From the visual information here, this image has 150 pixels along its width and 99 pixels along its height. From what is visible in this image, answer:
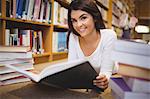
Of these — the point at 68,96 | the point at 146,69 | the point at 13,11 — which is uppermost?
the point at 13,11

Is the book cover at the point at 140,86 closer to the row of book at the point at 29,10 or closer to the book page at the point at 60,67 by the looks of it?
the book page at the point at 60,67

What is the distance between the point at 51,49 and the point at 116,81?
33 centimetres

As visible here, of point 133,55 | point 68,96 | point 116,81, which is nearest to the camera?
point 133,55

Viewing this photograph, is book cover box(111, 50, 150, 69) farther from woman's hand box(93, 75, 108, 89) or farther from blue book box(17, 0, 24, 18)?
blue book box(17, 0, 24, 18)

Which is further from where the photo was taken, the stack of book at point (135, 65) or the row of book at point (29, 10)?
the row of book at point (29, 10)

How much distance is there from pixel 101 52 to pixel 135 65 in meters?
0.33

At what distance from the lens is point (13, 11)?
809 millimetres

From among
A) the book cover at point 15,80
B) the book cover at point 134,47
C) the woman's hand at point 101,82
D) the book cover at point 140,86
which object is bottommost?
the book cover at point 15,80

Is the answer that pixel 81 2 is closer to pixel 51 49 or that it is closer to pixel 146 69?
pixel 51 49

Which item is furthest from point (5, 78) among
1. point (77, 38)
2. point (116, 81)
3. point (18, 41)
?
point (116, 81)

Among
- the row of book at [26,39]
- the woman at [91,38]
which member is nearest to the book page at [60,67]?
the woman at [91,38]

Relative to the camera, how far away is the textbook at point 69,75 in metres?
0.53

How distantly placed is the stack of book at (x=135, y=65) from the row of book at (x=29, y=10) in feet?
1.49

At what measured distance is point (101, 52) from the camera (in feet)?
2.43
